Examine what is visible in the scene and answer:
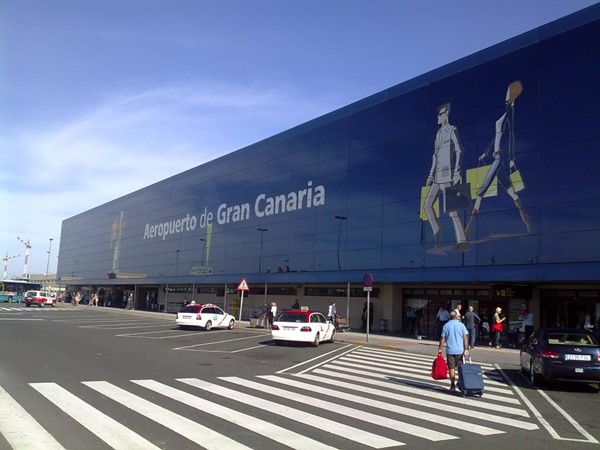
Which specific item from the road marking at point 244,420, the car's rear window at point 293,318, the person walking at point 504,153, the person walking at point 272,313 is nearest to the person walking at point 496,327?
the person walking at point 504,153

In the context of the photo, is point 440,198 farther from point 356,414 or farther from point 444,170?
point 356,414

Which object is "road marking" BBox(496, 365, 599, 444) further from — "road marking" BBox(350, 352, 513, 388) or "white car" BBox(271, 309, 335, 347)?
"white car" BBox(271, 309, 335, 347)

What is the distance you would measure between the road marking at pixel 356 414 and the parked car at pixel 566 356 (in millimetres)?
5930

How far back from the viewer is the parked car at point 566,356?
12.5 m

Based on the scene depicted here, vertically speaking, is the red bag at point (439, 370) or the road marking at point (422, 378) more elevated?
the red bag at point (439, 370)

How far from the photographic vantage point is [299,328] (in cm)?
2214

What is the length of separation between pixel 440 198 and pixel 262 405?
75.3ft

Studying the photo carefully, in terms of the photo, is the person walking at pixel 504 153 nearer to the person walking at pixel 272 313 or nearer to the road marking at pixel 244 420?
the person walking at pixel 272 313

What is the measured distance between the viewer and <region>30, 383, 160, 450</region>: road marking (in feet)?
22.0

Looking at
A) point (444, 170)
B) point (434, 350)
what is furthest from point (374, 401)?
point (444, 170)

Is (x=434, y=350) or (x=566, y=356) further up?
(x=566, y=356)

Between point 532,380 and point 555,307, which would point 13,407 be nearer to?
point 532,380

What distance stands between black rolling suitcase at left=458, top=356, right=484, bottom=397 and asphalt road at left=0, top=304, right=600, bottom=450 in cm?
24

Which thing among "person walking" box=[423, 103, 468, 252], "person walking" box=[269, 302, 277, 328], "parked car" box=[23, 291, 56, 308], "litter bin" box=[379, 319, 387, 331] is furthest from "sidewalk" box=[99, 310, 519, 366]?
"parked car" box=[23, 291, 56, 308]
